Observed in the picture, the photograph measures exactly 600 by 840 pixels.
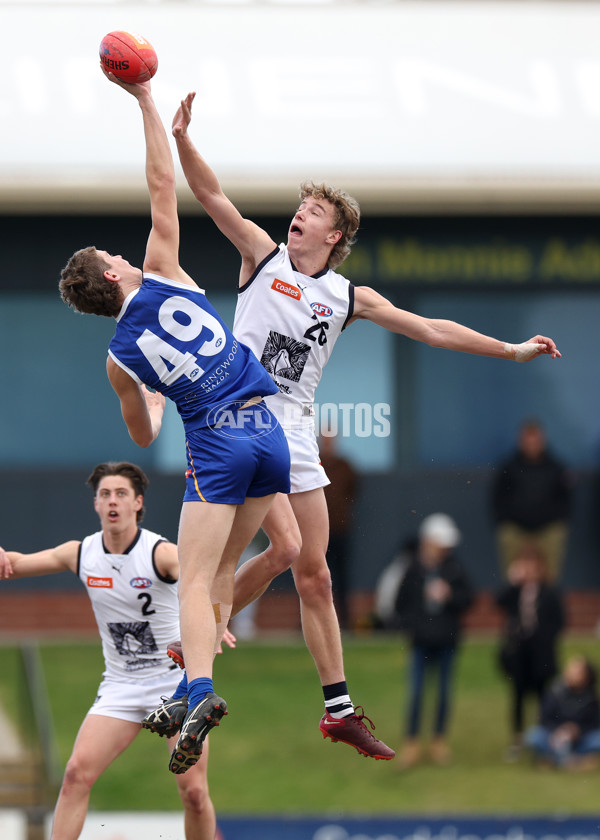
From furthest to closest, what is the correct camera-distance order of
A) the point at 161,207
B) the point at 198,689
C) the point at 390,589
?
the point at 390,589, the point at 161,207, the point at 198,689

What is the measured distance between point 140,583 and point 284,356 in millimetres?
1718

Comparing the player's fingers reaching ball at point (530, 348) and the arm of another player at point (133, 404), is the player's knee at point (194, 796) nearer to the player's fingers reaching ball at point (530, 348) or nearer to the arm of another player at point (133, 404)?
the arm of another player at point (133, 404)

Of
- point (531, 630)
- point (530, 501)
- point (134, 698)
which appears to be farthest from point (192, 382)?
point (531, 630)

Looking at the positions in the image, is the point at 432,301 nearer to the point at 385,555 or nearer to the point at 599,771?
the point at 385,555

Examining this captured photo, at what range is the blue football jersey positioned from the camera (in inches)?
247

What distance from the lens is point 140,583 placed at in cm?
788

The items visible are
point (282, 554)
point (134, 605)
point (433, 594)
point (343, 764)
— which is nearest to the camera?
point (282, 554)

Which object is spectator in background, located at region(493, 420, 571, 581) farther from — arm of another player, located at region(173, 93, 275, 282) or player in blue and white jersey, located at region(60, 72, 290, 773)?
player in blue and white jersey, located at region(60, 72, 290, 773)

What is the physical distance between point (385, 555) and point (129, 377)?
4.37 metres

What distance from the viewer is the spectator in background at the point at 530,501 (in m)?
10.2

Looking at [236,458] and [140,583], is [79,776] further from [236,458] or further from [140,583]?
[236,458]

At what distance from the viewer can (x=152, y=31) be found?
46.1 ft

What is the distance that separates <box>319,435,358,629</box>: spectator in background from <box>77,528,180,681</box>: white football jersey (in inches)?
40.0

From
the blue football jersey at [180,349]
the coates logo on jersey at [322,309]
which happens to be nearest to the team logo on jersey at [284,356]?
the coates logo on jersey at [322,309]
